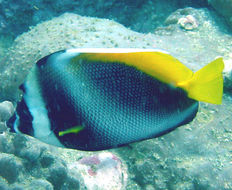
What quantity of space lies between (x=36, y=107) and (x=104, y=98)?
323 mm

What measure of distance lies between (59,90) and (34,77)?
0.43 feet

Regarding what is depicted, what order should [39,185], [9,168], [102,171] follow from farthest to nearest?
[102,171] → [9,168] → [39,185]

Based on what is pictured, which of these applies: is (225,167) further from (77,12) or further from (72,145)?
(77,12)

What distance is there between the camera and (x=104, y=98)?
1021 millimetres

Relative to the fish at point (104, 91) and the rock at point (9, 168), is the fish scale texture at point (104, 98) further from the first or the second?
the rock at point (9, 168)

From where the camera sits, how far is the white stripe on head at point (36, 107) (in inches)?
40.2

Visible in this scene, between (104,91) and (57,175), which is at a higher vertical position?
(104,91)

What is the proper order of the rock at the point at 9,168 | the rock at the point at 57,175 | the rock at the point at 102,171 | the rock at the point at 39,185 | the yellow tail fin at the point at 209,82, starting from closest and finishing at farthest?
the yellow tail fin at the point at 209,82 → the rock at the point at 39,185 → the rock at the point at 9,168 → the rock at the point at 57,175 → the rock at the point at 102,171

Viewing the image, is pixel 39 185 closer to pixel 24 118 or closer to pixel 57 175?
pixel 57 175

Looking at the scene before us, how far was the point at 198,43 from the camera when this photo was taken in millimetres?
4086

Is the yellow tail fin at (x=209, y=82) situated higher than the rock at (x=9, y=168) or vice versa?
the yellow tail fin at (x=209, y=82)

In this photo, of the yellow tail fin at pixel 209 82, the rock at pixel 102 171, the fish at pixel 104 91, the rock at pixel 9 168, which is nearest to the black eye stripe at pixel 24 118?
the fish at pixel 104 91

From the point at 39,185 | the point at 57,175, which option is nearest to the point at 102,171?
the point at 57,175

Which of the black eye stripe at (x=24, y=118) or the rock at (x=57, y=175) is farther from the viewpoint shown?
the rock at (x=57, y=175)
